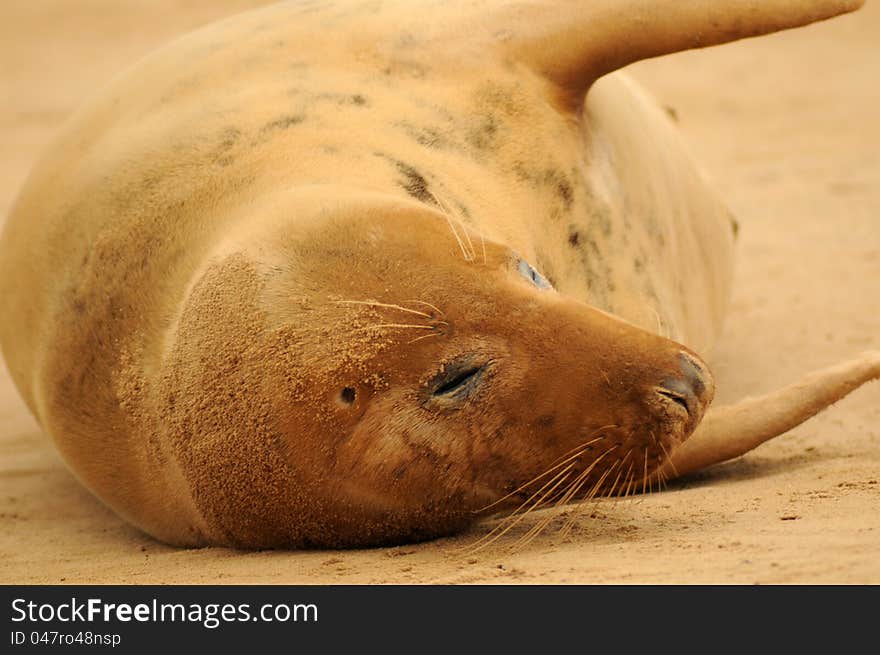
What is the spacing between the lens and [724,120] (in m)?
9.59

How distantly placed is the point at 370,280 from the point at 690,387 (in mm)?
681

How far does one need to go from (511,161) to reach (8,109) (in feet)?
23.8

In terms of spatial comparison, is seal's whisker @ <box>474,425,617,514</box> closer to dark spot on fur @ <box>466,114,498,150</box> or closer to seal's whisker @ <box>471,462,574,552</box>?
seal's whisker @ <box>471,462,574,552</box>

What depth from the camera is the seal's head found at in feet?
9.31

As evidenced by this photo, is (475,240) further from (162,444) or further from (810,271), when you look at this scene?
(810,271)

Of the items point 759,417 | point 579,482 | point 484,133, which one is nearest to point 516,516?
point 579,482

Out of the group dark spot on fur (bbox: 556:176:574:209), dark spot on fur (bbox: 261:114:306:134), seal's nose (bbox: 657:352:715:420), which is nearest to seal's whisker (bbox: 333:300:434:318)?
seal's nose (bbox: 657:352:715:420)

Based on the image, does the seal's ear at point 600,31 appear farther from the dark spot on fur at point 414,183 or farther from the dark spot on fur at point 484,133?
the dark spot on fur at point 414,183

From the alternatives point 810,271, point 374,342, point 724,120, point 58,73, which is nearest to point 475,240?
point 374,342

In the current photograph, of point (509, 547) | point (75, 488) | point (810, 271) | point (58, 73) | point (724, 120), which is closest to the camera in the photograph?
point (509, 547)

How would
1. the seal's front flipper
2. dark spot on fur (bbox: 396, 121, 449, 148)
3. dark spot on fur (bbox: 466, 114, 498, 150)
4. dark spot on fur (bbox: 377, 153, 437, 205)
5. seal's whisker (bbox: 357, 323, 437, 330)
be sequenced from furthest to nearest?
1. the seal's front flipper
2. dark spot on fur (bbox: 466, 114, 498, 150)
3. dark spot on fur (bbox: 396, 121, 449, 148)
4. dark spot on fur (bbox: 377, 153, 437, 205)
5. seal's whisker (bbox: 357, 323, 437, 330)

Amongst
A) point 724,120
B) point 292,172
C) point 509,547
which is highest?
point 724,120

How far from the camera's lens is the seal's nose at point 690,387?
290cm

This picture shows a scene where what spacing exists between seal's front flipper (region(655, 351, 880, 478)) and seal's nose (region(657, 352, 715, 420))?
31.5 inches
